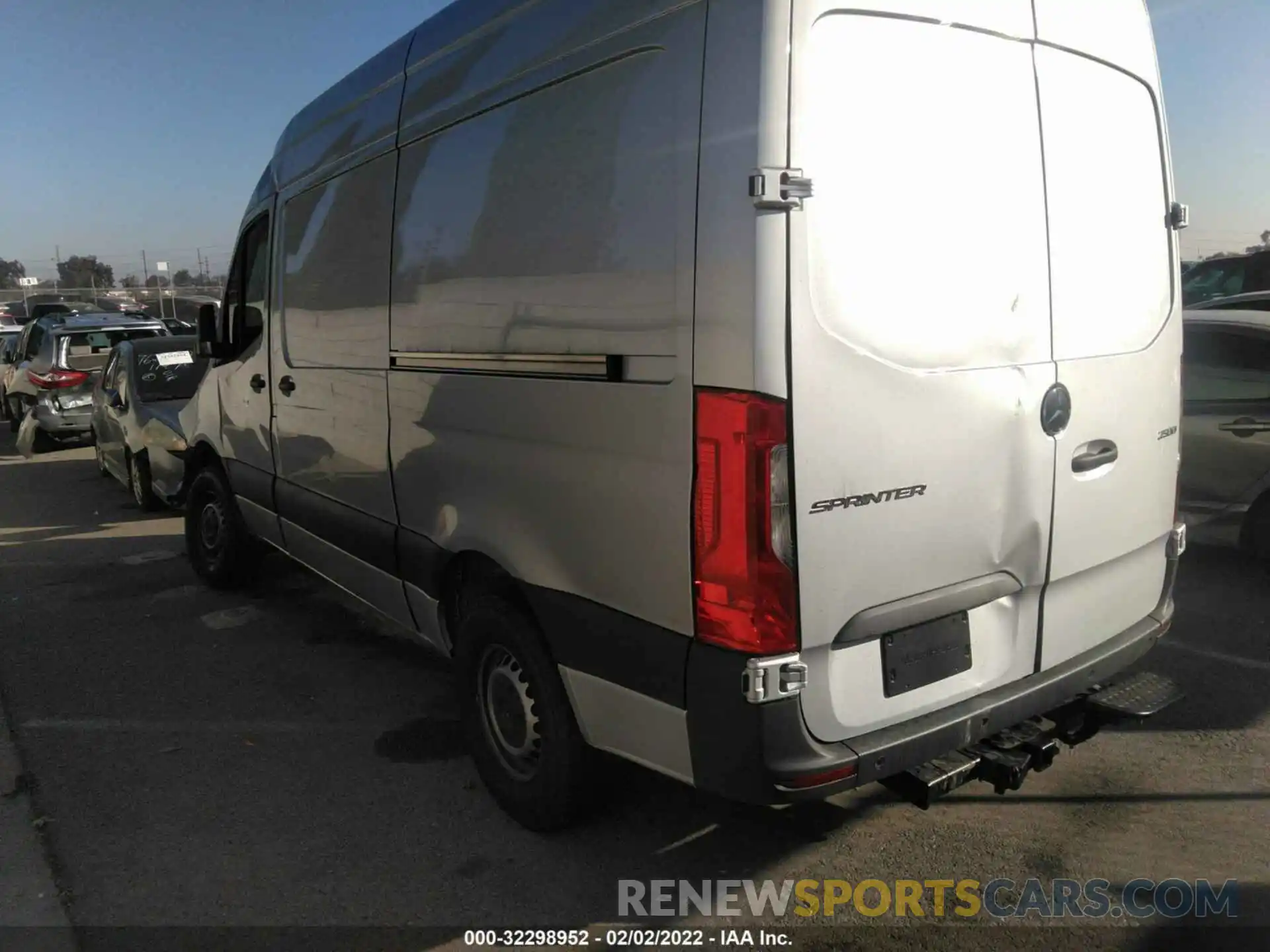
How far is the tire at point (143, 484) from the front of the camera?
342 inches

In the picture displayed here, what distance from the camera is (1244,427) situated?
18.0 ft

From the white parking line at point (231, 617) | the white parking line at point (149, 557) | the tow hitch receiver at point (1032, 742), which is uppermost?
the tow hitch receiver at point (1032, 742)

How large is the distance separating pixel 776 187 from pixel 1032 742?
1787 millimetres

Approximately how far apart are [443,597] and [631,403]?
1.42 m

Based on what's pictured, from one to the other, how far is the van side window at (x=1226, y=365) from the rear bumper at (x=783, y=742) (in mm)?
3825

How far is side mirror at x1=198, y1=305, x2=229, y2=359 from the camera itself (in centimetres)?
548

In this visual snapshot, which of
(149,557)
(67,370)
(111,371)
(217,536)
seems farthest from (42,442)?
(217,536)

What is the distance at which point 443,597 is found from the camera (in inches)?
139

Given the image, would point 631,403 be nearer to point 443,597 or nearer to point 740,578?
point 740,578

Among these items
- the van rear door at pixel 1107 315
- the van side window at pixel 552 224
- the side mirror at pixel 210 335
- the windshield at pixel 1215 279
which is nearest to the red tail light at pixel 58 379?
the side mirror at pixel 210 335

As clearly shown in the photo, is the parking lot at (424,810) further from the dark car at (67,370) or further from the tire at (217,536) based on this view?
the dark car at (67,370)

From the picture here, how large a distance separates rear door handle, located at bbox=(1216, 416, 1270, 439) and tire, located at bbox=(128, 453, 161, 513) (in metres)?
8.31

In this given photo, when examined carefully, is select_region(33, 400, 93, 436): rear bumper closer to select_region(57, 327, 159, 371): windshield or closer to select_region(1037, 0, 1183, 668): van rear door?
select_region(57, 327, 159, 371): windshield

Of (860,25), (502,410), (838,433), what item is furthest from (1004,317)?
(502,410)
